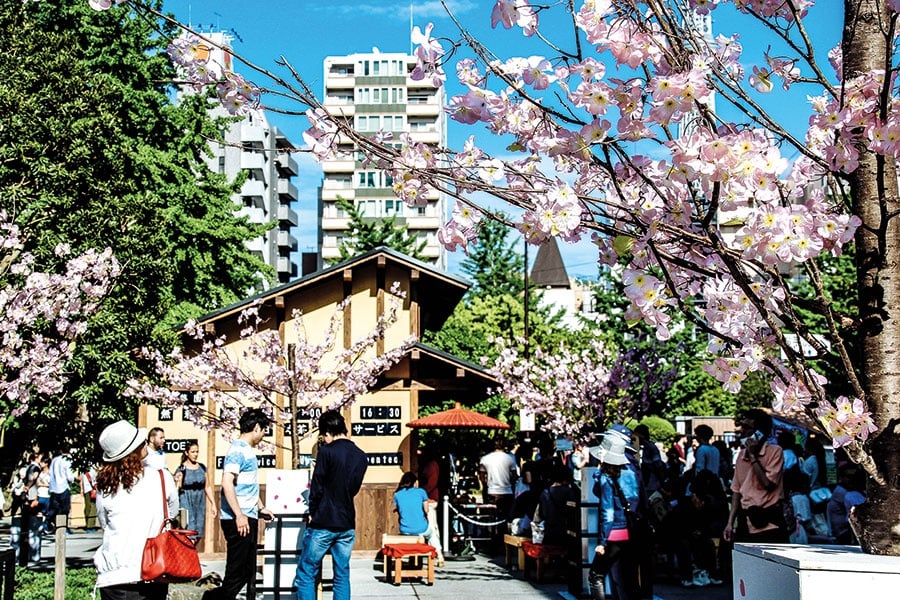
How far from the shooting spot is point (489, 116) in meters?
4.10

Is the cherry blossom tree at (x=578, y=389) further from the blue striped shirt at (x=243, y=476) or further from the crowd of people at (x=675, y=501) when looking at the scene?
the blue striped shirt at (x=243, y=476)

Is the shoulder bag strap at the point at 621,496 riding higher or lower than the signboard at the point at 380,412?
lower

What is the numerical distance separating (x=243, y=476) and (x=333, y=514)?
91 cm

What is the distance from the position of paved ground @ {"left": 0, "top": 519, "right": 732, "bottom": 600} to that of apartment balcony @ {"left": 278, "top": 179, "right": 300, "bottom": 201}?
74.4 metres

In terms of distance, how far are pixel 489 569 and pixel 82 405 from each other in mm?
6964

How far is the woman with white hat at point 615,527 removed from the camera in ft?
33.4

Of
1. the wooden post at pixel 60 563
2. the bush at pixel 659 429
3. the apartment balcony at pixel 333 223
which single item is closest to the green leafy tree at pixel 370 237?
the bush at pixel 659 429

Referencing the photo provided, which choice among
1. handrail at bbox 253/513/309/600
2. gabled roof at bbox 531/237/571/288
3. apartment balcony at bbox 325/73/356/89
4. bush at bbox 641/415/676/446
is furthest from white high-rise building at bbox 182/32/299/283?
handrail at bbox 253/513/309/600

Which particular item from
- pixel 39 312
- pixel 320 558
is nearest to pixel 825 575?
pixel 320 558

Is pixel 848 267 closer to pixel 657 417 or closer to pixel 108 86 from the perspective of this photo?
pixel 657 417

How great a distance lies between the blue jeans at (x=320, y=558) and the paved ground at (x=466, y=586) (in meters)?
1.32

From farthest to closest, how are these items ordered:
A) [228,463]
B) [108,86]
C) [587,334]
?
1. [587,334]
2. [108,86]
3. [228,463]

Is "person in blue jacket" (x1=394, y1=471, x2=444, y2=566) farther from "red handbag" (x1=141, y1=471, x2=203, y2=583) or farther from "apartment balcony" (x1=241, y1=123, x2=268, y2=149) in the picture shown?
→ "apartment balcony" (x1=241, y1=123, x2=268, y2=149)

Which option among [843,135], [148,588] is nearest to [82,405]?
[148,588]
